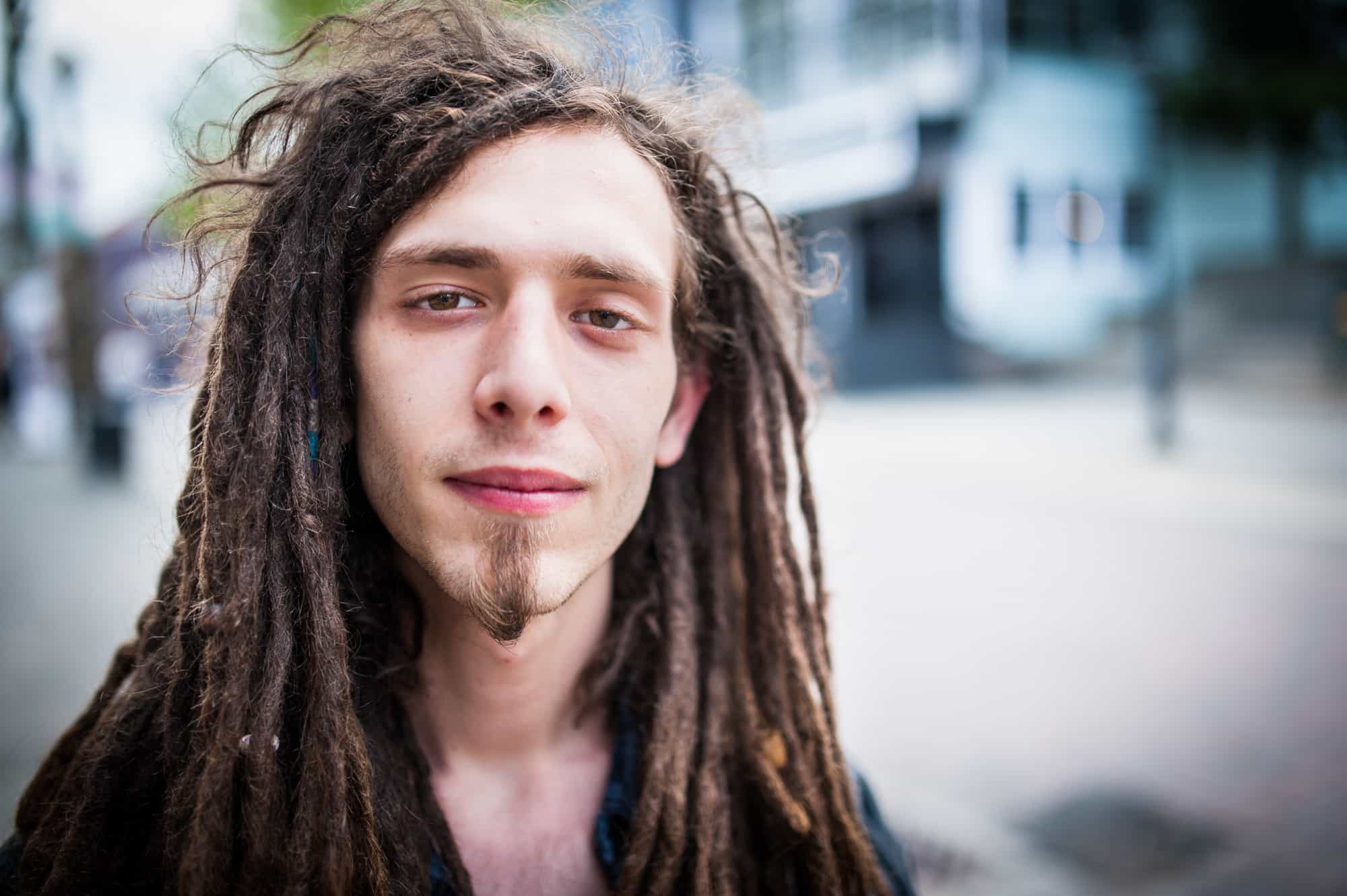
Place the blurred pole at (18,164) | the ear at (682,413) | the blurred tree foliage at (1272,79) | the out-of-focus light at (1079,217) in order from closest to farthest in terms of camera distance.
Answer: the ear at (682,413), the blurred pole at (18,164), the blurred tree foliage at (1272,79), the out-of-focus light at (1079,217)

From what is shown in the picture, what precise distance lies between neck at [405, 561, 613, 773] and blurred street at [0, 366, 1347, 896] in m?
0.51

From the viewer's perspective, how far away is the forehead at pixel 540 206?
1348 mm

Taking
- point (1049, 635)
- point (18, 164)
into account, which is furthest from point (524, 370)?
point (18, 164)

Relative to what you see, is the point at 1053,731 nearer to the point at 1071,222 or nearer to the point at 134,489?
the point at 134,489

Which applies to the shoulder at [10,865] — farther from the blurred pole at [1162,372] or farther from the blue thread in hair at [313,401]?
the blurred pole at [1162,372]

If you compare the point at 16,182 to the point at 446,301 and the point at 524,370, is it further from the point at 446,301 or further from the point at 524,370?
the point at 524,370

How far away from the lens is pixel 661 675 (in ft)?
5.53

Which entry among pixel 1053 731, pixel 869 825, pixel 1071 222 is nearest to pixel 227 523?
pixel 869 825

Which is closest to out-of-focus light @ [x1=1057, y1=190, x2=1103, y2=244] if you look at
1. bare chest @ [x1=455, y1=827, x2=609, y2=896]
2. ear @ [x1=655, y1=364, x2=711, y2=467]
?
ear @ [x1=655, y1=364, x2=711, y2=467]

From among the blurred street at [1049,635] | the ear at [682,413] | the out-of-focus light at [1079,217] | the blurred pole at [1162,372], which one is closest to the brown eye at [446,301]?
the ear at [682,413]

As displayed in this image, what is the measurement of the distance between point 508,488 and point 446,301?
31 cm

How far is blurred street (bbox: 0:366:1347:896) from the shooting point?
3527 millimetres

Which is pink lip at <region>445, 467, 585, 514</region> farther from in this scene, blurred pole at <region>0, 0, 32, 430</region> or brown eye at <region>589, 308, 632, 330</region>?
blurred pole at <region>0, 0, 32, 430</region>

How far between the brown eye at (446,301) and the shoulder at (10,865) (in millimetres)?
1059
